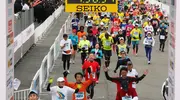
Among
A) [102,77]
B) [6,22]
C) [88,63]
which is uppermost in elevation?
[6,22]

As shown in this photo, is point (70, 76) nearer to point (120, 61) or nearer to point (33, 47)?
point (120, 61)

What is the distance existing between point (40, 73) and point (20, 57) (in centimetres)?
812

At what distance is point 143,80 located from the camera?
21.3 meters

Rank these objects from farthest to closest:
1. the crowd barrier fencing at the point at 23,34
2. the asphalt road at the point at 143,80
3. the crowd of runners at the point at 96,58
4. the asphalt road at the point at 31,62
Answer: the crowd barrier fencing at the point at 23,34 < the asphalt road at the point at 31,62 < the asphalt road at the point at 143,80 < the crowd of runners at the point at 96,58

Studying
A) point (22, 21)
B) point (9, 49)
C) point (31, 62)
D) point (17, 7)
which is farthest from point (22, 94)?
point (17, 7)

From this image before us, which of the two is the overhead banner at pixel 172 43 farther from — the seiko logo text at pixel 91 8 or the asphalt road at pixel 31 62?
the asphalt road at pixel 31 62

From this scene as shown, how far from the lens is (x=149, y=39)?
24.5 metres

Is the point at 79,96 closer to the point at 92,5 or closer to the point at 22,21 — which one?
the point at 92,5

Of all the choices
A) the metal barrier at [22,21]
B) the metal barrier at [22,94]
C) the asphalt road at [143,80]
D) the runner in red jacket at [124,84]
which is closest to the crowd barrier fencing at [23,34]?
the metal barrier at [22,21]

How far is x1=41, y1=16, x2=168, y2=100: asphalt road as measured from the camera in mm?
18312

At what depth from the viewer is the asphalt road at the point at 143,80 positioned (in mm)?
18312

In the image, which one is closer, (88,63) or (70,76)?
(88,63)

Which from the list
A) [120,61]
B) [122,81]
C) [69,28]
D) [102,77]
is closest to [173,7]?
[122,81]

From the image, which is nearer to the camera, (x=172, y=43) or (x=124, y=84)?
(x=172, y=43)
